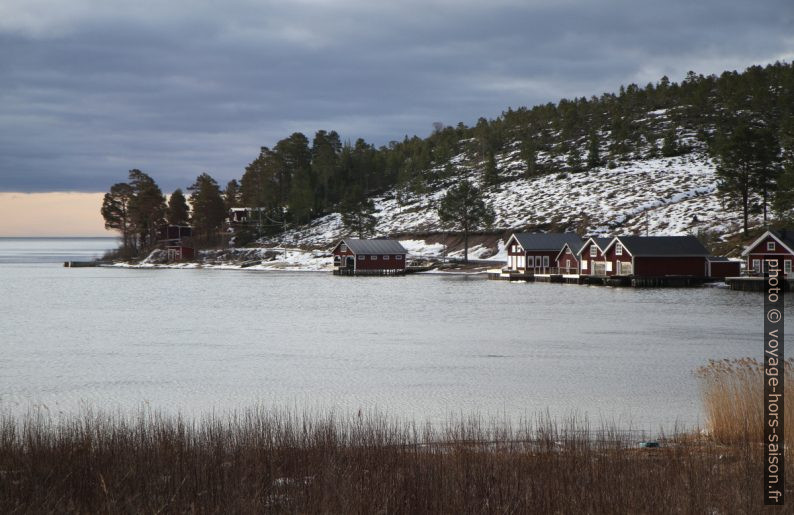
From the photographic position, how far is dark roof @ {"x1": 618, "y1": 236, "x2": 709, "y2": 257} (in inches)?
3155

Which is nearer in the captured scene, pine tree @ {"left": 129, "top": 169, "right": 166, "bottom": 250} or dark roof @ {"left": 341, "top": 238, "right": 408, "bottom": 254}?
dark roof @ {"left": 341, "top": 238, "right": 408, "bottom": 254}

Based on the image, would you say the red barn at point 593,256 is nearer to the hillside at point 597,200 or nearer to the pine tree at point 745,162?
the hillside at point 597,200

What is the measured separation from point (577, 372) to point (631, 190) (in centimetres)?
10594

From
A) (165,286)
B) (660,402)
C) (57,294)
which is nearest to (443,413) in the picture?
(660,402)

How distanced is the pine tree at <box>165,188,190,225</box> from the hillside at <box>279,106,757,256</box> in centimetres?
1783

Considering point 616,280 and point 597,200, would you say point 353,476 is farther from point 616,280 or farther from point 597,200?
point 597,200

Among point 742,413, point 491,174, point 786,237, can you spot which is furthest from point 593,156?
point 742,413

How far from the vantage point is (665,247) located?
80.6 m

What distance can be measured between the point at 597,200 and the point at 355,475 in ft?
395

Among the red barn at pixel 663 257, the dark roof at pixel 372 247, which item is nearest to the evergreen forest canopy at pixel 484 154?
the dark roof at pixel 372 247

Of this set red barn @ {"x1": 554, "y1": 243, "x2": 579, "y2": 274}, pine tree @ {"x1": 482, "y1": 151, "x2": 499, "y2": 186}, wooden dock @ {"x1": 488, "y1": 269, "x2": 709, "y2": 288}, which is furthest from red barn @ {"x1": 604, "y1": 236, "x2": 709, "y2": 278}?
pine tree @ {"x1": 482, "y1": 151, "x2": 499, "y2": 186}

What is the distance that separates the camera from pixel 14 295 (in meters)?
70.0

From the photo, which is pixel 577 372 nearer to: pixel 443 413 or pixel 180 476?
pixel 443 413

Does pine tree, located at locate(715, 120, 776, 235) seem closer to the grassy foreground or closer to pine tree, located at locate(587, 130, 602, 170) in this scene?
pine tree, located at locate(587, 130, 602, 170)
